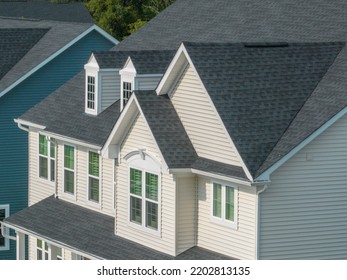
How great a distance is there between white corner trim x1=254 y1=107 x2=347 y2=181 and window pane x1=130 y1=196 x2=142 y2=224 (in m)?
4.88

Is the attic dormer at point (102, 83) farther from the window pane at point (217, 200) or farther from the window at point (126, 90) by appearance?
the window pane at point (217, 200)

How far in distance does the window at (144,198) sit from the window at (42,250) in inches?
269

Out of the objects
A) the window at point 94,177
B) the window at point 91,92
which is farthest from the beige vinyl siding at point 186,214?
the window at point 91,92

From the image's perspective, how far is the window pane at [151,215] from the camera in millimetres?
31791

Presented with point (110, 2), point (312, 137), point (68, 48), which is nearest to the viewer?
point (312, 137)

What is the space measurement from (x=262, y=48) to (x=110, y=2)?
51341 mm

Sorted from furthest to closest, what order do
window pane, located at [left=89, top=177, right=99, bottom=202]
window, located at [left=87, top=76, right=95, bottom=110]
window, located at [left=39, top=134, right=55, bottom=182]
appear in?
window, located at [left=39, top=134, right=55, bottom=182], window, located at [left=87, top=76, right=95, bottom=110], window pane, located at [left=89, top=177, right=99, bottom=202]

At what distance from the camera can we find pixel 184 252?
102 ft

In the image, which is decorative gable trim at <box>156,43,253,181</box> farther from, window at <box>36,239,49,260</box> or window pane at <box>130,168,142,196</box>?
window at <box>36,239,49,260</box>

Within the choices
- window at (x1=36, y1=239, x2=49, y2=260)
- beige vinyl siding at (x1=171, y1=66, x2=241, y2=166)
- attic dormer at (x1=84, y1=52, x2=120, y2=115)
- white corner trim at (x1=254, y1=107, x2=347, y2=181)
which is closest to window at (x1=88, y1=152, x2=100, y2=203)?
attic dormer at (x1=84, y1=52, x2=120, y2=115)

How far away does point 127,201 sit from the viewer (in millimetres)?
32906

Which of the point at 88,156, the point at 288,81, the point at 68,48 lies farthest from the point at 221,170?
the point at 68,48

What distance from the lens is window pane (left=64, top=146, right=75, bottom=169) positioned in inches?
1513

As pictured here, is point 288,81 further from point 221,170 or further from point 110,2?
point 110,2
